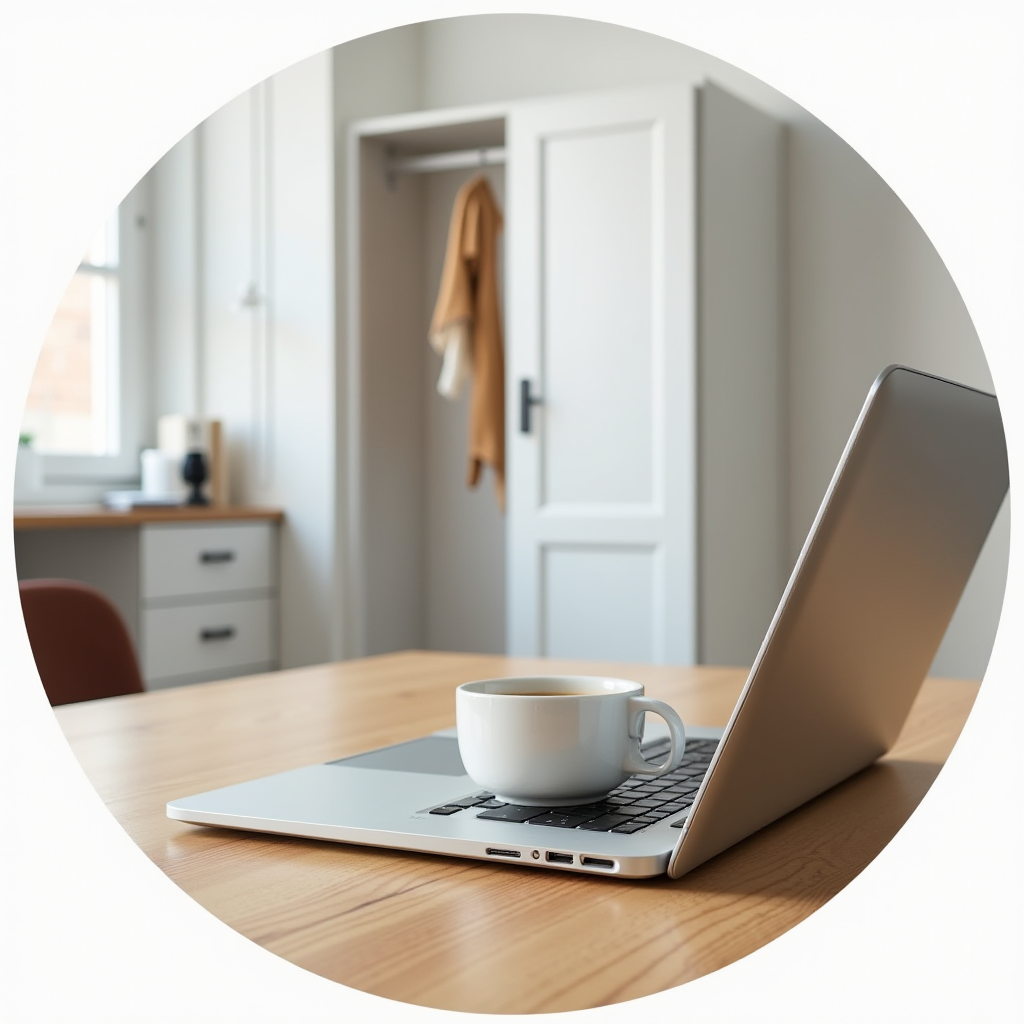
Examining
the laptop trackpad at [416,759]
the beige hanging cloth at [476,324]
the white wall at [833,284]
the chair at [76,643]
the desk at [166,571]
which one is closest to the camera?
the laptop trackpad at [416,759]

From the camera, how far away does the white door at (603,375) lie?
3.20m

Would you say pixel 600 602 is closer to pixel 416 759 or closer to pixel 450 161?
pixel 450 161

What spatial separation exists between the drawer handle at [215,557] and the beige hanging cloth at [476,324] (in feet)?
2.31

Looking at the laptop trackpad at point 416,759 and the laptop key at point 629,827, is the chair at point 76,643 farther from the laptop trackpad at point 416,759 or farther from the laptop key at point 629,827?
the laptop key at point 629,827

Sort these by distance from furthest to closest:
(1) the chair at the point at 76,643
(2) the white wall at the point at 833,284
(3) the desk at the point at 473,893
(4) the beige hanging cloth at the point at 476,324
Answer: (4) the beige hanging cloth at the point at 476,324
(2) the white wall at the point at 833,284
(1) the chair at the point at 76,643
(3) the desk at the point at 473,893

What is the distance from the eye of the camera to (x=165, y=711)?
1070mm

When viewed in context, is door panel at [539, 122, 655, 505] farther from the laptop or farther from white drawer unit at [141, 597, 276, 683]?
the laptop

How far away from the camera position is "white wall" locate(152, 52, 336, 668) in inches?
144

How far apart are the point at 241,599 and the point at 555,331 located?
1154 millimetres

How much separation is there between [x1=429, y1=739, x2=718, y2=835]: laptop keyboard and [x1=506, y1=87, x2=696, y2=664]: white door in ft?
8.16

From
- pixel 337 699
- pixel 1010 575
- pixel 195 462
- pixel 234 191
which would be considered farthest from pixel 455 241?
pixel 1010 575

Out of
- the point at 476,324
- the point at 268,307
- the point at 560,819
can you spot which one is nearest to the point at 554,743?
the point at 560,819

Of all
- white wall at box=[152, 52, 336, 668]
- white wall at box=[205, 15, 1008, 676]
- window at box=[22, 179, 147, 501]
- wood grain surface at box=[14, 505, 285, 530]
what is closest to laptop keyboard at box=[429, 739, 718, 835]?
wood grain surface at box=[14, 505, 285, 530]

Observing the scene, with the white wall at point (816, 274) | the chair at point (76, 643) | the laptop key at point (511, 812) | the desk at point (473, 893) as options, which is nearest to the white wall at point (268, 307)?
the white wall at point (816, 274)
